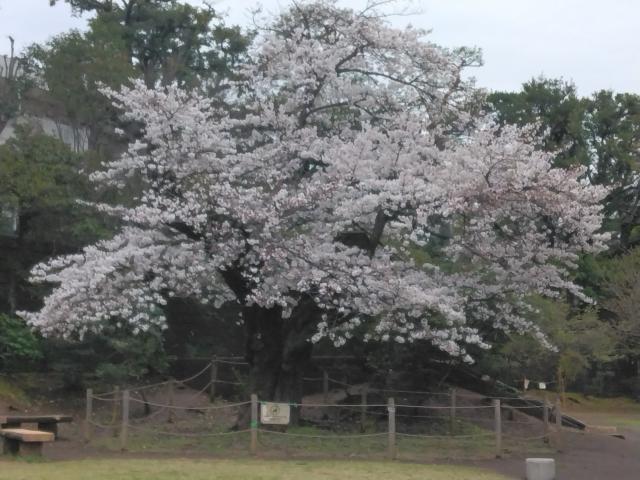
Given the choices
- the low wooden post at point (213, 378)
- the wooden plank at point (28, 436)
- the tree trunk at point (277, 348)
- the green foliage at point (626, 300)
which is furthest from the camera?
the green foliage at point (626, 300)

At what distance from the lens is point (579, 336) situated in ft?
80.0

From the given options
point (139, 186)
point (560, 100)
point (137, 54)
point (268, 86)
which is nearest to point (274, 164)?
point (268, 86)

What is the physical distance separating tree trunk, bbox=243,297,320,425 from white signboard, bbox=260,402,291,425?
182 cm

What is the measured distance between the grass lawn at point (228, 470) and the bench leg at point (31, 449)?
1.68ft

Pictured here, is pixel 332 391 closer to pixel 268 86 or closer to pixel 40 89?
pixel 268 86

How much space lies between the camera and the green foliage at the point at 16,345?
2080cm

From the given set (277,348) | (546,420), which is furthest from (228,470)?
(546,420)

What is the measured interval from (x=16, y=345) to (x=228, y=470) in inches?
411

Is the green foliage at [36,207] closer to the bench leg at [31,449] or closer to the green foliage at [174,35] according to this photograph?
the bench leg at [31,449]

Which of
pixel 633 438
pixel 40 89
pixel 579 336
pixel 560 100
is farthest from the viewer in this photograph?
pixel 560 100

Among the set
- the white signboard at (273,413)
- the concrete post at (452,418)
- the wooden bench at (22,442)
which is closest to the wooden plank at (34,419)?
the wooden bench at (22,442)

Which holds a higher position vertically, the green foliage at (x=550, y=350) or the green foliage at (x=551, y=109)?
the green foliage at (x=551, y=109)

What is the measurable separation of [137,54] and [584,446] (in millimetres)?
25235

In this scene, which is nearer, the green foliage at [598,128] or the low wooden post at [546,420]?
the low wooden post at [546,420]
